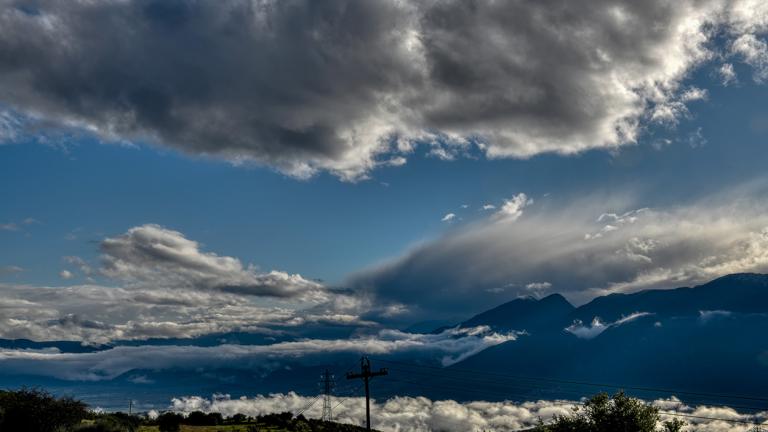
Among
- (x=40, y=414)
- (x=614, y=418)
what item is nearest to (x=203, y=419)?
(x=40, y=414)

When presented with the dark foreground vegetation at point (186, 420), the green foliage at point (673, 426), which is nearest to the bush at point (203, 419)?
the dark foreground vegetation at point (186, 420)

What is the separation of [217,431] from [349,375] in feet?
118

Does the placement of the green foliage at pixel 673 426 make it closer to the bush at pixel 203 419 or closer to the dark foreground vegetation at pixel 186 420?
the dark foreground vegetation at pixel 186 420

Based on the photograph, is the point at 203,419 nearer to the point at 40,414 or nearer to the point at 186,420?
the point at 186,420

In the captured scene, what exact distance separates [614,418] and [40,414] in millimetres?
67332

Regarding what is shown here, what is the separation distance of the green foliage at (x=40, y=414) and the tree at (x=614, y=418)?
59.9 metres

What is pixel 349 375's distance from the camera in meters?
92.4

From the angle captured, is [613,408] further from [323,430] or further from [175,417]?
[175,417]

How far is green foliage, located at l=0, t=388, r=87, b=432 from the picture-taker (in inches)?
1961

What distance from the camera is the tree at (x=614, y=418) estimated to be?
74.8 metres

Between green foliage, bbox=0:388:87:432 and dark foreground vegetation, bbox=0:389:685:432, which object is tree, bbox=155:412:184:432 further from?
green foliage, bbox=0:388:87:432

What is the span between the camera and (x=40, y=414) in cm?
5034

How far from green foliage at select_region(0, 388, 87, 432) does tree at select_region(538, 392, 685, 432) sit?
196 ft

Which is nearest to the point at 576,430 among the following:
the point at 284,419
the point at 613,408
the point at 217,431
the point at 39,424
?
the point at 613,408
